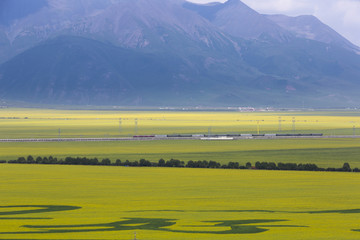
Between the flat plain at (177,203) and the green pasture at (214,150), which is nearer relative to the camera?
the flat plain at (177,203)

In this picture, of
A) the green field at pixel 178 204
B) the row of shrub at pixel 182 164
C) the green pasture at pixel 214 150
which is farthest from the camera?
the green pasture at pixel 214 150

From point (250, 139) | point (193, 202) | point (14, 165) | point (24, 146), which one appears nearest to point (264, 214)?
point (193, 202)

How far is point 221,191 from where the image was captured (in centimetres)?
5738

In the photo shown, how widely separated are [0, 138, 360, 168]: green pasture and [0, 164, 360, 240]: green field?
17257 mm

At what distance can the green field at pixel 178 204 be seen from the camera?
40.0m

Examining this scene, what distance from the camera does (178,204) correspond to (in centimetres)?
5031

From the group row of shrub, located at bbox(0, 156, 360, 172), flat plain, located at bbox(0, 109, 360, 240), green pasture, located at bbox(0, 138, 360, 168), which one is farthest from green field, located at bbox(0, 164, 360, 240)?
green pasture, located at bbox(0, 138, 360, 168)

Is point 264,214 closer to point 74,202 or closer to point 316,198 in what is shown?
point 316,198

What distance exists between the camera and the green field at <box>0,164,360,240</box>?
39969 millimetres

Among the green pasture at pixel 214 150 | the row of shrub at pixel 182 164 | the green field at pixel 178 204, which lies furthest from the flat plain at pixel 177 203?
the row of shrub at pixel 182 164

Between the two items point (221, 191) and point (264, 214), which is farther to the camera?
point (221, 191)

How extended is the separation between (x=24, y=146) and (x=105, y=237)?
73985mm

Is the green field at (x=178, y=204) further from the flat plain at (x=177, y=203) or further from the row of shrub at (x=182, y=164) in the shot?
Result: the row of shrub at (x=182, y=164)

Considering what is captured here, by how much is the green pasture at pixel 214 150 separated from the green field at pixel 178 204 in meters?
17.3
